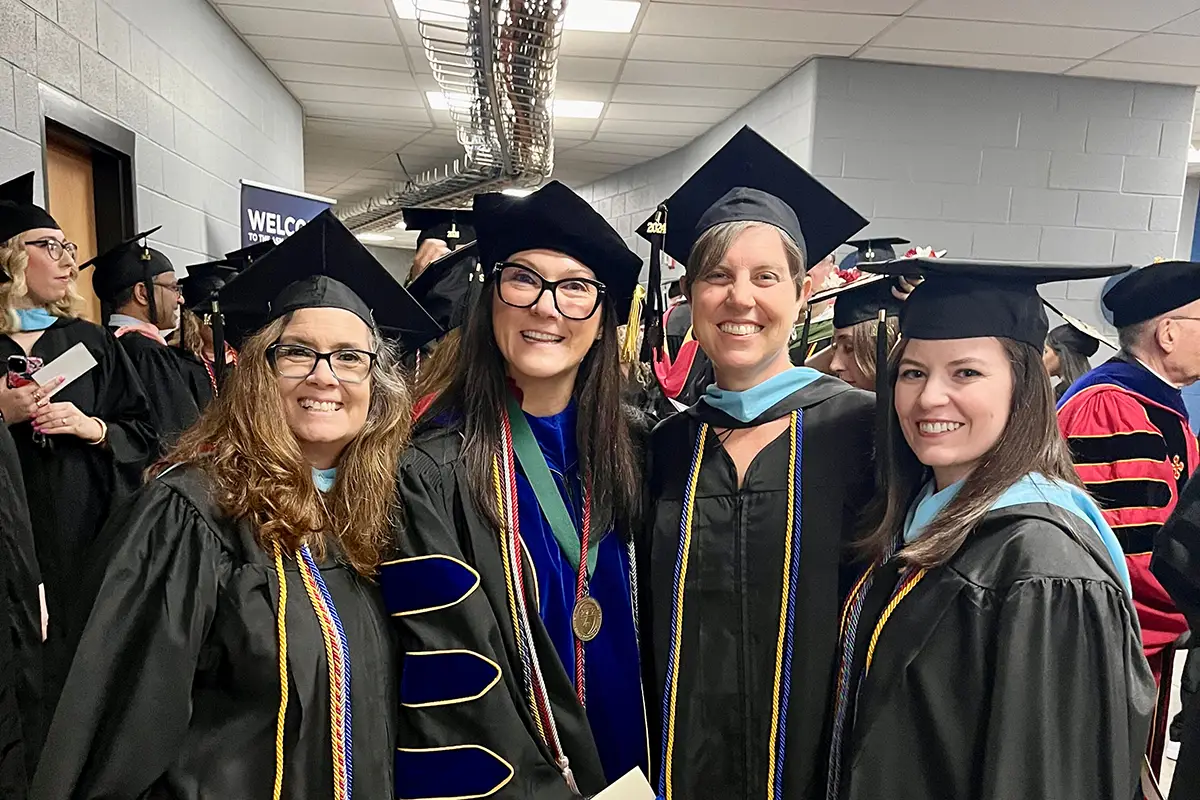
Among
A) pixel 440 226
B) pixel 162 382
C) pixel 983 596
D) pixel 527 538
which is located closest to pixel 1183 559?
pixel 983 596

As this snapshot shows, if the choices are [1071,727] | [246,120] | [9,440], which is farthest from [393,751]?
[246,120]

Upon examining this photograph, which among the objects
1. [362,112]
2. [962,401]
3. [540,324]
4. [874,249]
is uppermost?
[362,112]

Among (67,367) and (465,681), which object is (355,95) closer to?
(67,367)

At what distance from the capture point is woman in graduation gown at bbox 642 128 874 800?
5.04ft

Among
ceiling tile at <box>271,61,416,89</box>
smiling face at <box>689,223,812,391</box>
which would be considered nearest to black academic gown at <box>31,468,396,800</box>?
smiling face at <box>689,223,812,391</box>

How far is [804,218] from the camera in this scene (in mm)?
1816

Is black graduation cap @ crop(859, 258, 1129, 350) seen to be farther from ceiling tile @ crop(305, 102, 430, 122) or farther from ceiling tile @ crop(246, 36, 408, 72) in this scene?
ceiling tile @ crop(305, 102, 430, 122)

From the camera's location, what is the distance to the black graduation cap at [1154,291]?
2.59m

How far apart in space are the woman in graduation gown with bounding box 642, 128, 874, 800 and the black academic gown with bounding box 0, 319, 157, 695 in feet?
7.27

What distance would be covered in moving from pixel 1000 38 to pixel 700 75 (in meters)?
2.03

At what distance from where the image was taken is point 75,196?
12.2ft

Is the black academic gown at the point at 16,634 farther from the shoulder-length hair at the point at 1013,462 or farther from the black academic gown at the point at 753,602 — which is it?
the shoulder-length hair at the point at 1013,462

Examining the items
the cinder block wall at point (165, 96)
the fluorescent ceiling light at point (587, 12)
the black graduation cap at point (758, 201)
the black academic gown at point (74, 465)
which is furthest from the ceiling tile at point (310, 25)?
the black graduation cap at point (758, 201)

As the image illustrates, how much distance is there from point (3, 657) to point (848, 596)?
7.23 feet
